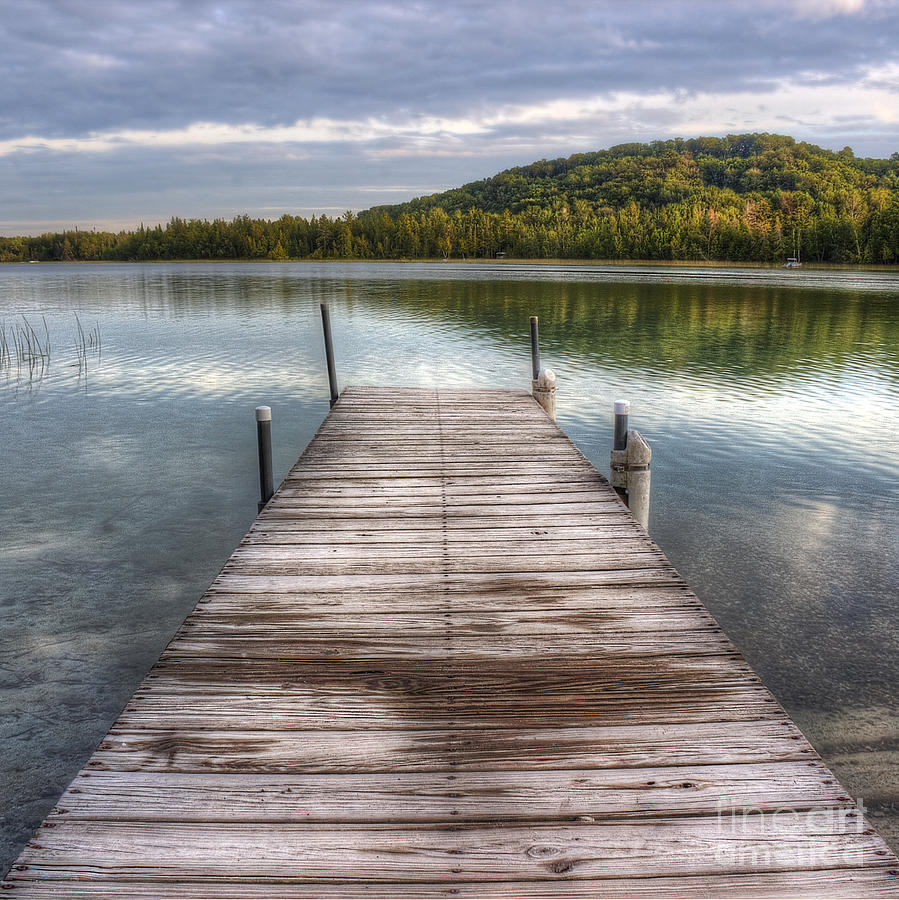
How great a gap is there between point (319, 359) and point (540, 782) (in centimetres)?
2024

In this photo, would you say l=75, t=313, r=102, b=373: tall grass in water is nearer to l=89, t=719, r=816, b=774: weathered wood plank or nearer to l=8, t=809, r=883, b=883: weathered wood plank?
l=89, t=719, r=816, b=774: weathered wood plank

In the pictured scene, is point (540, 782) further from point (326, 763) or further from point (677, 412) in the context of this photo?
point (677, 412)

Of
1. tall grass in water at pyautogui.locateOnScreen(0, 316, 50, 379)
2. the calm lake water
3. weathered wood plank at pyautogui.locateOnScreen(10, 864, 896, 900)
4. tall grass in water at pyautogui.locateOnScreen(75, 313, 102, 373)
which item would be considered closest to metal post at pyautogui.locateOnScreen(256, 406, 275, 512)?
the calm lake water

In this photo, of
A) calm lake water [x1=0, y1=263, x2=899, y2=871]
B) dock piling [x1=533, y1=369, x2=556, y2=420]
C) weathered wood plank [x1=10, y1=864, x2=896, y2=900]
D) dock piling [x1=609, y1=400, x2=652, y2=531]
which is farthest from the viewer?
dock piling [x1=533, y1=369, x2=556, y2=420]

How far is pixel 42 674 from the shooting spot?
518 centimetres

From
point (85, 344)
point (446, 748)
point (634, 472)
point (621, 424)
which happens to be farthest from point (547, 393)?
point (85, 344)

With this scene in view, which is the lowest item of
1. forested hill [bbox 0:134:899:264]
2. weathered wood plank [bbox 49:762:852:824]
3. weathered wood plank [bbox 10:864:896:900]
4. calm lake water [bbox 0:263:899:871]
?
calm lake water [bbox 0:263:899:871]

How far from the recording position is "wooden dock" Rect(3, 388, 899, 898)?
2240mm

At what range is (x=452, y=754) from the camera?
278 centimetres

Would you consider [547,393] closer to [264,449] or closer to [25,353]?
[264,449]

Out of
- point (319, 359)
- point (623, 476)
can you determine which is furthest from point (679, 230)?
point (623, 476)

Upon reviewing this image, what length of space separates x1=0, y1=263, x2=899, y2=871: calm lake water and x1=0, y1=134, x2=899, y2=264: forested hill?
8372cm

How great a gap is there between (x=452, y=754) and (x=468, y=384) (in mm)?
15319

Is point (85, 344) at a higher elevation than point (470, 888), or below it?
higher
